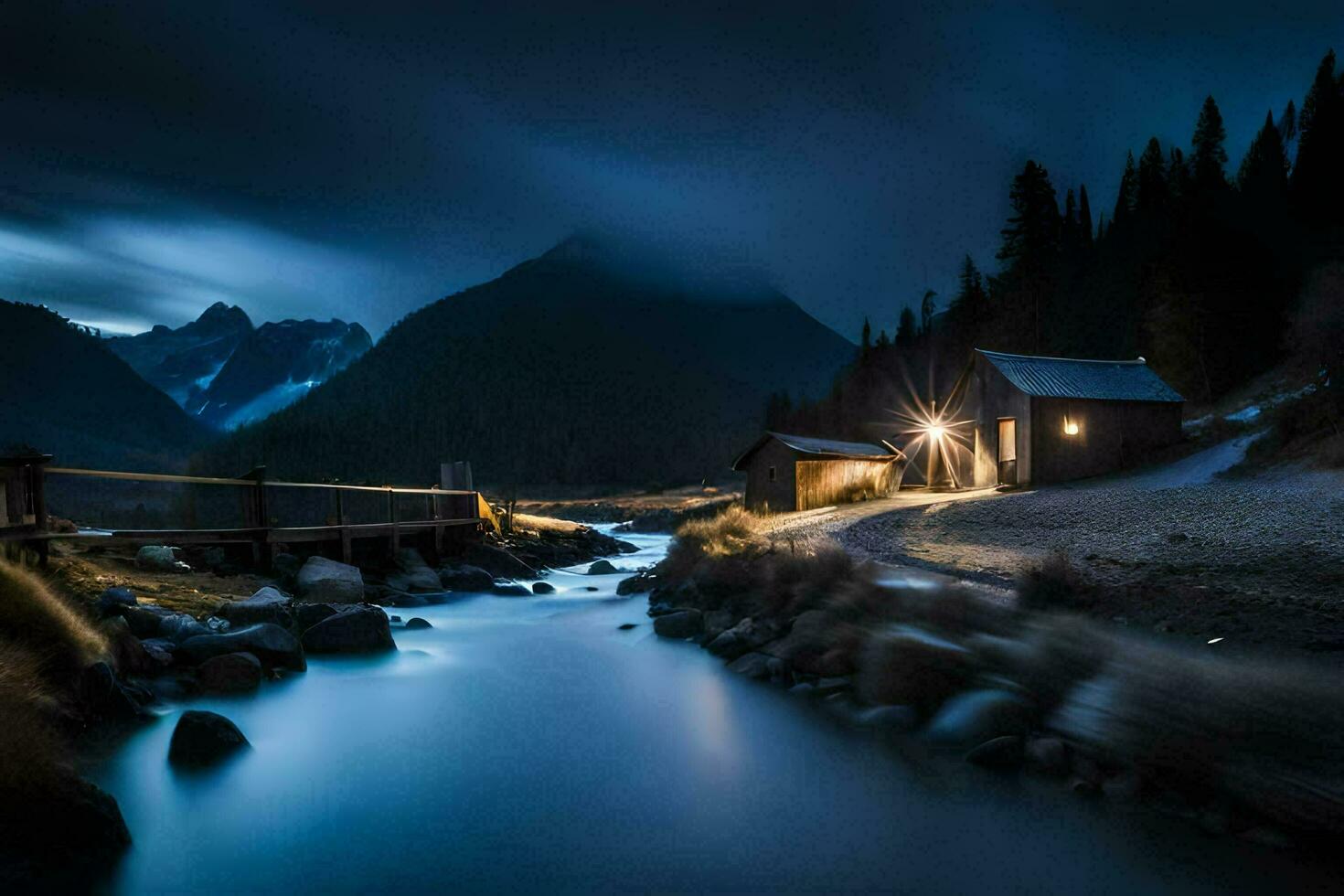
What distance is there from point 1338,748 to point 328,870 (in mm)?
8234

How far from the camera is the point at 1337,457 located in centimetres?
A: 2062

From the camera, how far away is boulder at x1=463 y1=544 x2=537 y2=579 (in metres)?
22.5

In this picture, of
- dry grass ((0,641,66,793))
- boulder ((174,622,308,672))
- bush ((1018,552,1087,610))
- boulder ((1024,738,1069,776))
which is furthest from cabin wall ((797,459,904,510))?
dry grass ((0,641,66,793))

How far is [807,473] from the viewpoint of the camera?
107ft

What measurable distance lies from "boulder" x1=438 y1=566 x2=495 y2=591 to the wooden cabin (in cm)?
2244

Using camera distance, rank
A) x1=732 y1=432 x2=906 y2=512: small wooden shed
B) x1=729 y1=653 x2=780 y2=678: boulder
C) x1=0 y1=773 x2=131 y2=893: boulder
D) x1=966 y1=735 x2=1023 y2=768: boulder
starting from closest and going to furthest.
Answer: x1=0 y1=773 x2=131 y2=893: boulder, x1=966 y1=735 x2=1023 y2=768: boulder, x1=729 y1=653 x2=780 y2=678: boulder, x1=732 y1=432 x2=906 y2=512: small wooden shed

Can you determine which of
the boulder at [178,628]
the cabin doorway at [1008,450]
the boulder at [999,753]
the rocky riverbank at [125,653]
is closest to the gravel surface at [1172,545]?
the boulder at [999,753]

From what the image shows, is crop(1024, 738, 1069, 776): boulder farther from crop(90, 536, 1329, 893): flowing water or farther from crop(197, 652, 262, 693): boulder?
crop(197, 652, 262, 693): boulder

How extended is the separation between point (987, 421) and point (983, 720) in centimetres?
2809

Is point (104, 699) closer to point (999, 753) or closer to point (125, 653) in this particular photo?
point (125, 653)

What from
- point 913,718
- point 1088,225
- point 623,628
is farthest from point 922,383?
point 913,718

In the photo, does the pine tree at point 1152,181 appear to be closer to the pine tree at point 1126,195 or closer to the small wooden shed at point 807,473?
the pine tree at point 1126,195

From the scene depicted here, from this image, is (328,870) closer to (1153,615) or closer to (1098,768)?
(1098,768)

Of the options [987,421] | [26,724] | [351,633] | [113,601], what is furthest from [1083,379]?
[26,724]
